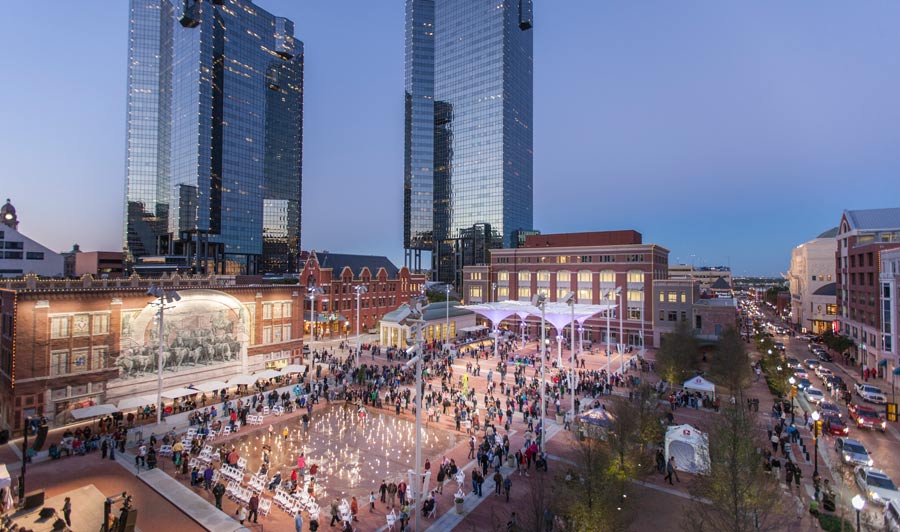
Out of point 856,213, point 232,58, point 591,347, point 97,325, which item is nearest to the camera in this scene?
point 97,325

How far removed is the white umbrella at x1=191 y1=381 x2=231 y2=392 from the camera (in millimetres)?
32719

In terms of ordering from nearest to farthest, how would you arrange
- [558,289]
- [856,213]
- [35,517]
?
1. [35,517]
2. [856,213]
3. [558,289]

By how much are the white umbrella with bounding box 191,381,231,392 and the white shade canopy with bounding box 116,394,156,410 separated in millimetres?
3121

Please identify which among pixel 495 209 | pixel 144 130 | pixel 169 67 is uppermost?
pixel 169 67

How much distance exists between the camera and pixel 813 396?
3484 centimetres

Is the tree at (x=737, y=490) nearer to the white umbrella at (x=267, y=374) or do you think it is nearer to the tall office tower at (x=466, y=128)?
the white umbrella at (x=267, y=374)

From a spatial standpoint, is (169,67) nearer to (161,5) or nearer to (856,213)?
(161,5)

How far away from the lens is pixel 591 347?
62031 millimetres

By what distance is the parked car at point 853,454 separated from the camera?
22922 mm

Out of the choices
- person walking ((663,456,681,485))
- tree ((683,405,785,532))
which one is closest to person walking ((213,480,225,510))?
tree ((683,405,785,532))

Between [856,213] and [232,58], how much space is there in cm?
14711

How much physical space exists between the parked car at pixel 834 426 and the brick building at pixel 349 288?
2202 inches

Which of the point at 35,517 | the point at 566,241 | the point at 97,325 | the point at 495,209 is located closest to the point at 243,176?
the point at 495,209

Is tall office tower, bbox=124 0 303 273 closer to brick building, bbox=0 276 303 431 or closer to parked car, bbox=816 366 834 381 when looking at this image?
brick building, bbox=0 276 303 431
